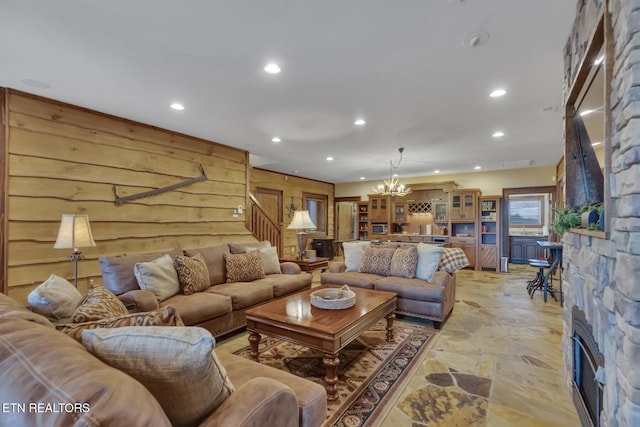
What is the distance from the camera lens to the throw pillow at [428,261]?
12.4 feet

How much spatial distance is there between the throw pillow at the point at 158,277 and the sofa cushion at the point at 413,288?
2362 millimetres

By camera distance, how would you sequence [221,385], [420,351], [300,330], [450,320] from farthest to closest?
Answer: [450,320], [420,351], [300,330], [221,385]

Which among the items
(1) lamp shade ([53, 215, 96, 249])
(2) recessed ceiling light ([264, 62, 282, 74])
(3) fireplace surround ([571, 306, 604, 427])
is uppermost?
(2) recessed ceiling light ([264, 62, 282, 74])

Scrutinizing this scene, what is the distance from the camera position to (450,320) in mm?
3707

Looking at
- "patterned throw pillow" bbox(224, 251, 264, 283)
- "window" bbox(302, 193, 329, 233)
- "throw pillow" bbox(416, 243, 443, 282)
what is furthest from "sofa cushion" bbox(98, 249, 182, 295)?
"window" bbox(302, 193, 329, 233)

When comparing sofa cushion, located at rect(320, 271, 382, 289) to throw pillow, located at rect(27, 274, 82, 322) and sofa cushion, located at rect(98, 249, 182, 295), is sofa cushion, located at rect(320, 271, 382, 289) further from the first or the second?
throw pillow, located at rect(27, 274, 82, 322)

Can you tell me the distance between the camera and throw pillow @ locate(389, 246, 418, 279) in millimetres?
3906

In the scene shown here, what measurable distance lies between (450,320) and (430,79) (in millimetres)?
2841

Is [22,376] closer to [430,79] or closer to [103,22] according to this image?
[103,22]

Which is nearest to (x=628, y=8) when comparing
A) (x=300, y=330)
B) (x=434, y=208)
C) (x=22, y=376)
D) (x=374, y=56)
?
(x=374, y=56)

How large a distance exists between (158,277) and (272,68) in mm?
2298

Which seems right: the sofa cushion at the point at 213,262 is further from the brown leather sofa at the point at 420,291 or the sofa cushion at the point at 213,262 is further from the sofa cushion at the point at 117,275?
the brown leather sofa at the point at 420,291

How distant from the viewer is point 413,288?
355 cm

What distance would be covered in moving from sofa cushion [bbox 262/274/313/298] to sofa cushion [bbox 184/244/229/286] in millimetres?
574
